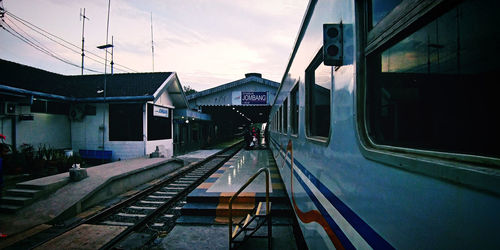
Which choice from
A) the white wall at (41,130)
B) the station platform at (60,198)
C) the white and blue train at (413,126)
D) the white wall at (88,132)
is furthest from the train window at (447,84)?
the white wall at (88,132)

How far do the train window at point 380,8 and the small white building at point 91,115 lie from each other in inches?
507

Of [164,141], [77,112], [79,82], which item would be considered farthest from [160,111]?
[79,82]

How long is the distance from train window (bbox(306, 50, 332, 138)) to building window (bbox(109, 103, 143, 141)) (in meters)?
12.0

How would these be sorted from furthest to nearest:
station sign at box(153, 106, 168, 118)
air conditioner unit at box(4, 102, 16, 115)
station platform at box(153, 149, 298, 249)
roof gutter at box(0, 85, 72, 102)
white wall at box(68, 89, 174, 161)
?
station sign at box(153, 106, 168, 118) < white wall at box(68, 89, 174, 161) < air conditioner unit at box(4, 102, 16, 115) < roof gutter at box(0, 85, 72, 102) < station platform at box(153, 149, 298, 249)

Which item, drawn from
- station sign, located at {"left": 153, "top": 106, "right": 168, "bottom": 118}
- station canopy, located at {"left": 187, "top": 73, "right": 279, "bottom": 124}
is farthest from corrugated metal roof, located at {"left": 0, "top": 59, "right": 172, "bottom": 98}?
station canopy, located at {"left": 187, "top": 73, "right": 279, "bottom": 124}

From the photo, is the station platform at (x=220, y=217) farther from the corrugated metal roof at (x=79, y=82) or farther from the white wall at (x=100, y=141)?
A: the corrugated metal roof at (x=79, y=82)

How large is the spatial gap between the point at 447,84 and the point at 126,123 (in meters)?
14.5

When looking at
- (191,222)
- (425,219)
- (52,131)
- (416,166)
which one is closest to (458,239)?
(425,219)

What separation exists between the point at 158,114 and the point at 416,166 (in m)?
15.0

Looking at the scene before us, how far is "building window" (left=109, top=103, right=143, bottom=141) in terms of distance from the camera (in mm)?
13367

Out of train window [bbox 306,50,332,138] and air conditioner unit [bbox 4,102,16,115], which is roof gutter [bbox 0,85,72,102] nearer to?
air conditioner unit [bbox 4,102,16,115]

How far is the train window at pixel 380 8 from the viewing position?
1.32 metres

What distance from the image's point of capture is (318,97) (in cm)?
300

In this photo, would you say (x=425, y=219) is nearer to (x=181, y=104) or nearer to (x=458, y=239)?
(x=458, y=239)
